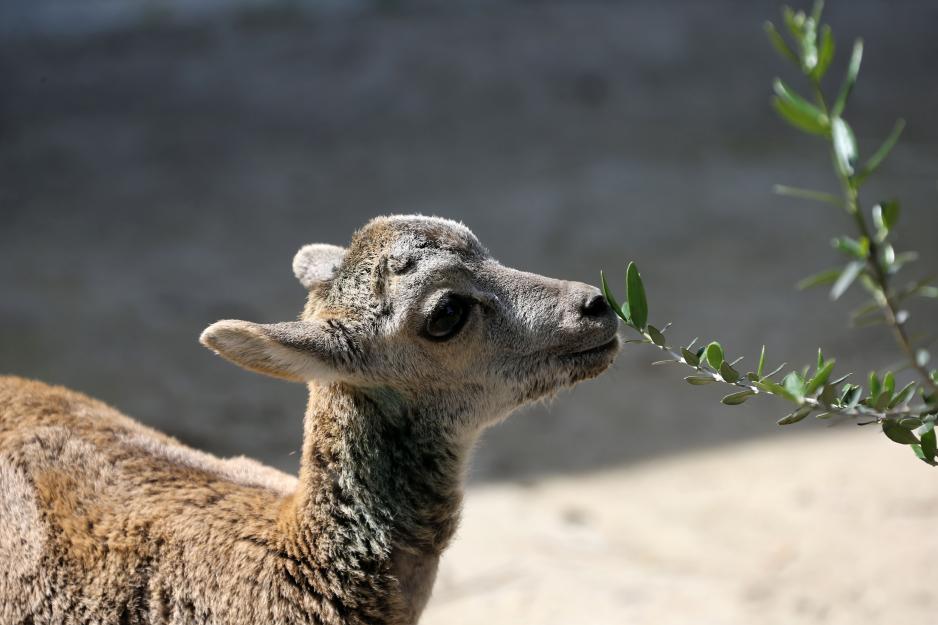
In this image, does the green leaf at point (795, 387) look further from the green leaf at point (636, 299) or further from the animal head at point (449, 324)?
the animal head at point (449, 324)

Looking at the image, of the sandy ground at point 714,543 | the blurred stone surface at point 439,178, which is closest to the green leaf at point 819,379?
the sandy ground at point 714,543

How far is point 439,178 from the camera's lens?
1175 centimetres

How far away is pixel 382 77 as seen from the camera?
1334 cm

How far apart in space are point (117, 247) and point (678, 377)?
222 inches

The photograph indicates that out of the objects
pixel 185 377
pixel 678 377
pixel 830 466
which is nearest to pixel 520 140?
pixel 678 377

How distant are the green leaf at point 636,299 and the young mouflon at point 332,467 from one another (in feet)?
2.69

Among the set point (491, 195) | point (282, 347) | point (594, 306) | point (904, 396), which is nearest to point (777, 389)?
point (904, 396)

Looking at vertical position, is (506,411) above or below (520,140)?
below

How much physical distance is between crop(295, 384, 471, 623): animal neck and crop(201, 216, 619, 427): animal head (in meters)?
0.09

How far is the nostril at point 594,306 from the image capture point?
4.11 meters

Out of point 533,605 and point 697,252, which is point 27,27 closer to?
point 697,252

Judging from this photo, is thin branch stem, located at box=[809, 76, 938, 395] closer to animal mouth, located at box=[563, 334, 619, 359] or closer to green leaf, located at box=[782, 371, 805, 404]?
green leaf, located at box=[782, 371, 805, 404]

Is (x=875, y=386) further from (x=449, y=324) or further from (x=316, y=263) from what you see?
(x=316, y=263)

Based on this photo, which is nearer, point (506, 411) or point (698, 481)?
point (506, 411)
